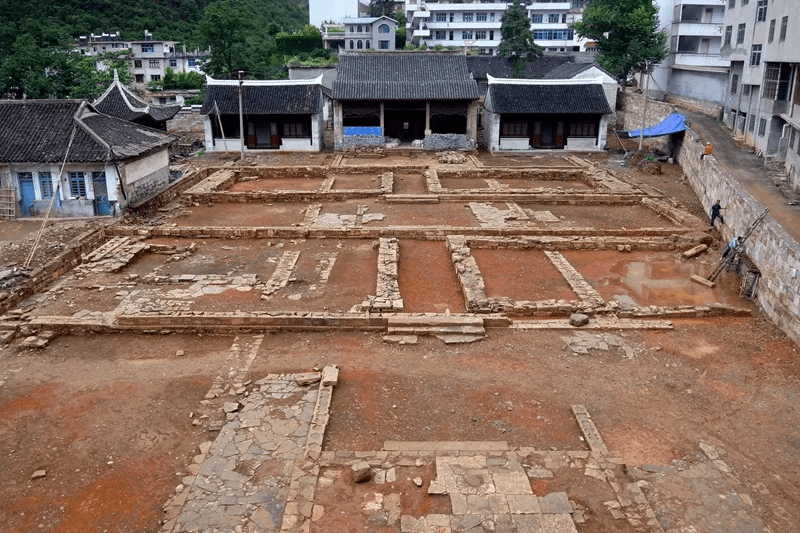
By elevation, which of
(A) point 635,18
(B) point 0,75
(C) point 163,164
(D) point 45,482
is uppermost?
(A) point 635,18

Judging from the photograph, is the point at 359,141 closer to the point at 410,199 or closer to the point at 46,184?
the point at 410,199

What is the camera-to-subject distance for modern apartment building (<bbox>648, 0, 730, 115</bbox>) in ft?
152

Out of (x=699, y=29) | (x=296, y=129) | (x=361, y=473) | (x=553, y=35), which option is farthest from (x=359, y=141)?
(x=553, y=35)

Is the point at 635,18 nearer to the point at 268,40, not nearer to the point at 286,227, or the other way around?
the point at 286,227

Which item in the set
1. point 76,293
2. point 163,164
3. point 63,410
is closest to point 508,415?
point 63,410

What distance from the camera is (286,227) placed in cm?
2211

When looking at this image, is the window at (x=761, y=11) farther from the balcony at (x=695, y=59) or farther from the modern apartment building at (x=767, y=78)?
the balcony at (x=695, y=59)

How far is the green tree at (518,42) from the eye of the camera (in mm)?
52469

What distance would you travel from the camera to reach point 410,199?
27094 millimetres

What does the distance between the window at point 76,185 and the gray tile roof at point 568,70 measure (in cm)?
3367

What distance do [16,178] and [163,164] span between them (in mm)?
6769

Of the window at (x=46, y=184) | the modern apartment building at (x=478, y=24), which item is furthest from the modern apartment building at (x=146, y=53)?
the window at (x=46, y=184)

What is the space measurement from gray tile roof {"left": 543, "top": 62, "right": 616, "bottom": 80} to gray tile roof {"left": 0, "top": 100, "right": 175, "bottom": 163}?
31.3 m

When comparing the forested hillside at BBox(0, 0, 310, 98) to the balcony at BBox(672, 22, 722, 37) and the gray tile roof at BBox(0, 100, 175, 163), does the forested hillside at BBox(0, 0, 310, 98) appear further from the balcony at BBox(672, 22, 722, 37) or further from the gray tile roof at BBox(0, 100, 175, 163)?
the balcony at BBox(672, 22, 722, 37)
